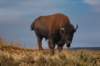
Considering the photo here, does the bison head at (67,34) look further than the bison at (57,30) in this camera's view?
No

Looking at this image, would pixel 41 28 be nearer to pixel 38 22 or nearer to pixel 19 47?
pixel 38 22

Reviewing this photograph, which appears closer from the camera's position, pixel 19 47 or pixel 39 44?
pixel 19 47

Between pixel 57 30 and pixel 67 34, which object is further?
pixel 57 30

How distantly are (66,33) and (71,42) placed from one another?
777 millimetres

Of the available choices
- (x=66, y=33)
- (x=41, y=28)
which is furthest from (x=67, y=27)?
(x=41, y=28)

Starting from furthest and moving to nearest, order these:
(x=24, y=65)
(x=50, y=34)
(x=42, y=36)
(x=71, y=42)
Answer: (x=42, y=36), (x=50, y=34), (x=71, y=42), (x=24, y=65)

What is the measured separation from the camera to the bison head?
945 inches

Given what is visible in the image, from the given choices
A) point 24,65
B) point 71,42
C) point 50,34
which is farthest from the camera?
point 50,34

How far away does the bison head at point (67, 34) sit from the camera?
78.8ft

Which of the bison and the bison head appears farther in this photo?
the bison

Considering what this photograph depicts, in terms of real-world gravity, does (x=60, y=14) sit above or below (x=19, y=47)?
above

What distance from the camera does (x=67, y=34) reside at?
80.0ft

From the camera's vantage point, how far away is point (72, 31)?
2431 cm

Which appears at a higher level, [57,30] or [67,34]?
[57,30]
